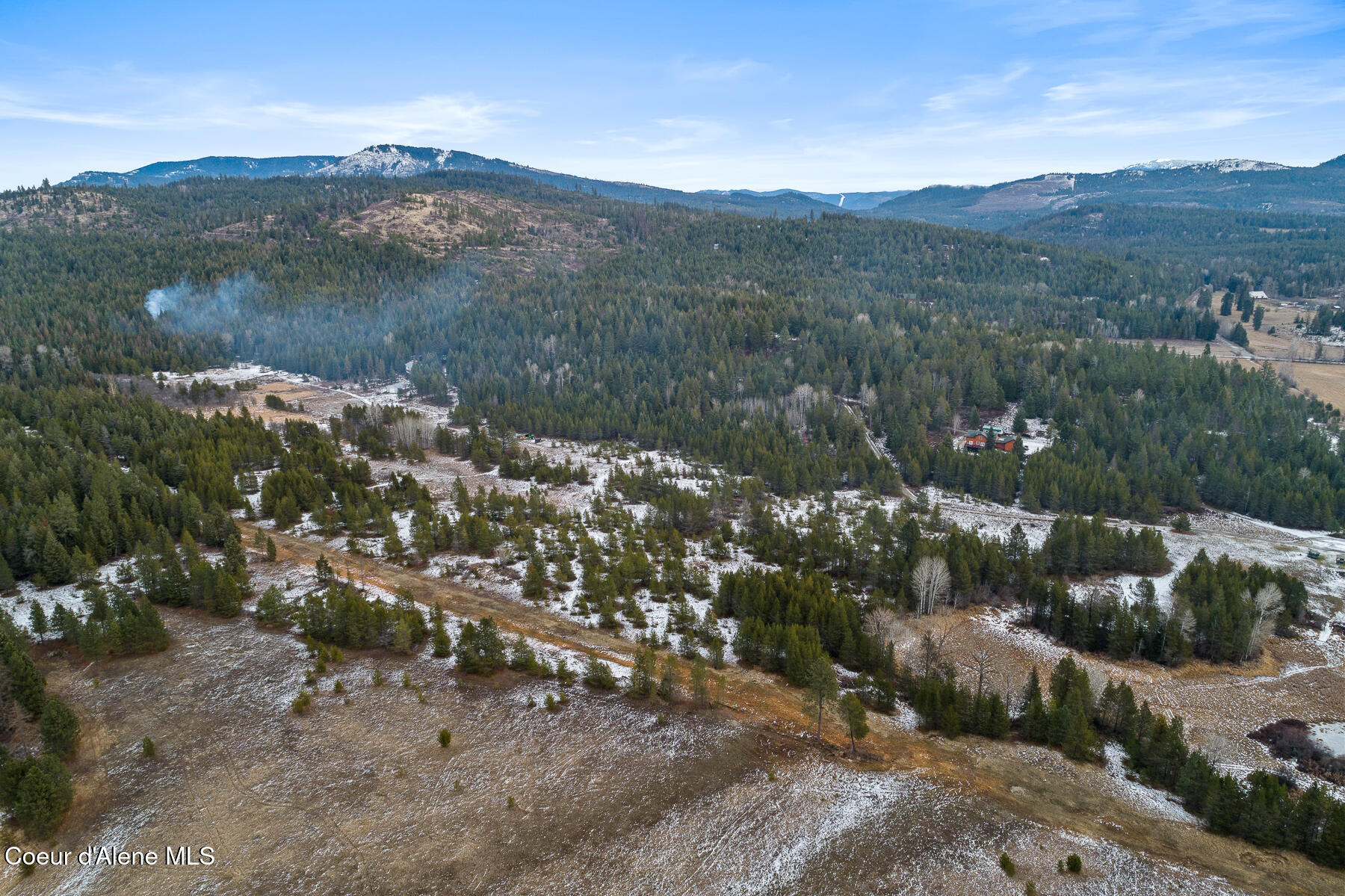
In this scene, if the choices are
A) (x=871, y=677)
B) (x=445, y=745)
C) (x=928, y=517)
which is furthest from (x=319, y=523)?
(x=928, y=517)

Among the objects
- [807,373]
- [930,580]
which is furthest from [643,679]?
[807,373]

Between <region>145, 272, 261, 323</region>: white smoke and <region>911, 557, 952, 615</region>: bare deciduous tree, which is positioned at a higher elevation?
<region>145, 272, 261, 323</region>: white smoke

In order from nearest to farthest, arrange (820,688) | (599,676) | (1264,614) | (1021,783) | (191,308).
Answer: (1021,783), (820,688), (599,676), (1264,614), (191,308)

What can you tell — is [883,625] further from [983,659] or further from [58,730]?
[58,730]

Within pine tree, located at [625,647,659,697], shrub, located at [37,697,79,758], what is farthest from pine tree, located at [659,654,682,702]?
shrub, located at [37,697,79,758]

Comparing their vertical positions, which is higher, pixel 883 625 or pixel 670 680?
pixel 670 680

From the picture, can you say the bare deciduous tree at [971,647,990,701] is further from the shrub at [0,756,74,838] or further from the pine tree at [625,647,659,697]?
the shrub at [0,756,74,838]

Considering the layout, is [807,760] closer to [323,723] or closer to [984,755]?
[984,755]

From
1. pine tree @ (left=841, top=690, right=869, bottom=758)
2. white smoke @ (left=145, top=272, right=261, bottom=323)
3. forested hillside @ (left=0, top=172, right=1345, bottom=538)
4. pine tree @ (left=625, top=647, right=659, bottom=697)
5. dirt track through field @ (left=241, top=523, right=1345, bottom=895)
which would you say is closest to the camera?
dirt track through field @ (left=241, top=523, right=1345, bottom=895)

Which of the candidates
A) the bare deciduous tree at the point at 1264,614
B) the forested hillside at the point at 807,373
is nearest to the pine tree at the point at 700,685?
the bare deciduous tree at the point at 1264,614
